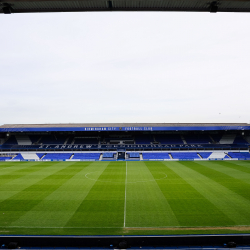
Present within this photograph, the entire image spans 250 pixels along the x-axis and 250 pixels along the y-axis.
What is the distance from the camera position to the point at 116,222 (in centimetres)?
1085

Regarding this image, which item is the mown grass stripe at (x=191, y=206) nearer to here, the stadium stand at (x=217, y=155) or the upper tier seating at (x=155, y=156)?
the upper tier seating at (x=155, y=156)


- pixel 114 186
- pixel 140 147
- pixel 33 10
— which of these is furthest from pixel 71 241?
pixel 140 147

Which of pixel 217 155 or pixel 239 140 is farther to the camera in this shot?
pixel 239 140

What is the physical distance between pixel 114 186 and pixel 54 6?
16.3 metres

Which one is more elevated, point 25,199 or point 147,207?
point 25,199

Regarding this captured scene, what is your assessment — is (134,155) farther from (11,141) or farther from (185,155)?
(11,141)

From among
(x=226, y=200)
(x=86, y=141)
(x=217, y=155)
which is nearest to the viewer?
(x=226, y=200)

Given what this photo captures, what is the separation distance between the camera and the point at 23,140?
48688mm

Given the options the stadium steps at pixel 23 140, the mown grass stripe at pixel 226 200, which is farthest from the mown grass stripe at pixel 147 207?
the stadium steps at pixel 23 140

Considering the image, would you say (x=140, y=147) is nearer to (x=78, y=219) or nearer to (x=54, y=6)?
(x=78, y=219)

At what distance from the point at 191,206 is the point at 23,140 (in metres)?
46.6

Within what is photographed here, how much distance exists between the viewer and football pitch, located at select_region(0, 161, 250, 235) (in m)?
10.2

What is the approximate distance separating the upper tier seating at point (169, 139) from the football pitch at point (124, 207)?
26046 mm

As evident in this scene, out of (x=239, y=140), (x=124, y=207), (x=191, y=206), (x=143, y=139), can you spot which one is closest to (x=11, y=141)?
(x=143, y=139)
